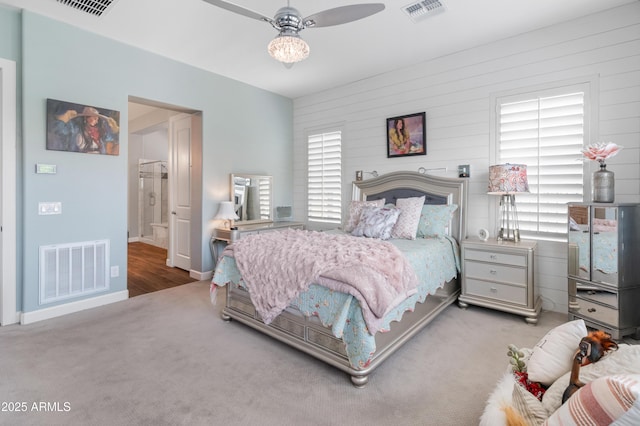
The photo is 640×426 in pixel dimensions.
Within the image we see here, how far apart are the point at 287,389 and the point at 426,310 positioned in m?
1.58

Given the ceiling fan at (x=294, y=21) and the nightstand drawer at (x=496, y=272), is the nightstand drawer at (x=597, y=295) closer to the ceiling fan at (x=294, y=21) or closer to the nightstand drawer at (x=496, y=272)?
the nightstand drawer at (x=496, y=272)

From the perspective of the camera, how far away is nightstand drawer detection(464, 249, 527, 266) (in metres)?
3.21

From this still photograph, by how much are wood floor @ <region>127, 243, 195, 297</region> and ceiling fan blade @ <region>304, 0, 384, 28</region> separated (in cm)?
Result: 388

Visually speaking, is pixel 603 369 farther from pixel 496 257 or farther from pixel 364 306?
pixel 496 257

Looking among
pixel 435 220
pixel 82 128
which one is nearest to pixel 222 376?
pixel 435 220

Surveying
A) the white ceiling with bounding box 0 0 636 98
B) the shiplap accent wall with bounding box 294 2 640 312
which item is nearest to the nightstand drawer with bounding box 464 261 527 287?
the shiplap accent wall with bounding box 294 2 640 312

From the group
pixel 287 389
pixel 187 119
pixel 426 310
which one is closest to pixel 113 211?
pixel 187 119

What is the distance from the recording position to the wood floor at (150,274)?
4422 mm

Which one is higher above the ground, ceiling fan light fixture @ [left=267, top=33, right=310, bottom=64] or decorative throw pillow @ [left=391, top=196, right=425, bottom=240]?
ceiling fan light fixture @ [left=267, top=33, right=310, bottom=64]

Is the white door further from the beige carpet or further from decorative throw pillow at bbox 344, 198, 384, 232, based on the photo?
decorative throw pillow at bbox 344, 198, 384, 232

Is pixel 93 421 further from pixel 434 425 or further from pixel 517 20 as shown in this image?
pixel 517 20

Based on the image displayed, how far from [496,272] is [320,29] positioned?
328cm

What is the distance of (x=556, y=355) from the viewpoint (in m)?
1.28

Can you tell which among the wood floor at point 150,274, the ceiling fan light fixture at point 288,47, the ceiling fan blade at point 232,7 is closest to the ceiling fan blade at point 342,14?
the ceiling fan light fixture at point 288,47
